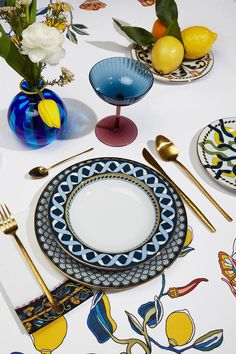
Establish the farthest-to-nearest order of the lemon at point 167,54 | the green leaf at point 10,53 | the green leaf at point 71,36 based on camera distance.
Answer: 1. the green leaf at point 71,36
2. the lemon at point 167,54
3. the green leaf at point 10,53

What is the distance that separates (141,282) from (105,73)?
1.60 feet

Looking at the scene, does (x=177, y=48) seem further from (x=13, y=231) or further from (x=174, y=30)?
(x=13, y=231)

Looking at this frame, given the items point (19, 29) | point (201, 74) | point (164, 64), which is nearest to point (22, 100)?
point (19, 29)

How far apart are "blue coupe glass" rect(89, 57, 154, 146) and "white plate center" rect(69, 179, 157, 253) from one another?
156 millimetres

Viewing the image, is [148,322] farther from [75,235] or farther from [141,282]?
[75,235]

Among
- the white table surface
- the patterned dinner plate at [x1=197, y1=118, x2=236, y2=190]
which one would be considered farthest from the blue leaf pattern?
the patterned dinner plate at [x1=197, y1=118, x2=236, y2=190]

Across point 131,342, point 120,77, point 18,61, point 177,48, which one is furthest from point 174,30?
point 131,342

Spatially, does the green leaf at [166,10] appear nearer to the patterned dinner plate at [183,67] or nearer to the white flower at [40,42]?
the patterned dinner plate at [183,67]

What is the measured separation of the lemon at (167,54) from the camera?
103 centimetres

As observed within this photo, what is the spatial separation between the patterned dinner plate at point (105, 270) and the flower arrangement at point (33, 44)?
169 millimetres

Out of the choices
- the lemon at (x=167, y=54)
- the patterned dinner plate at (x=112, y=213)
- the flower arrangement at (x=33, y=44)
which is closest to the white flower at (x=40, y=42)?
the flower arrangement at (x=33, y=44)

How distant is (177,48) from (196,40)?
7 cm

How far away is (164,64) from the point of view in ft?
3.41

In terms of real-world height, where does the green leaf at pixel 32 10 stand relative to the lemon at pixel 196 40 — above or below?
above
